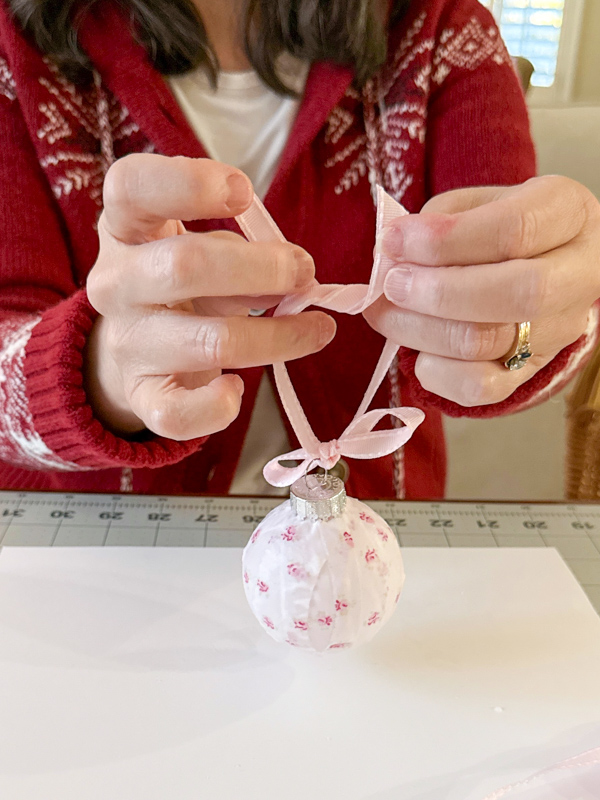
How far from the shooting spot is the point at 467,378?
35 cm

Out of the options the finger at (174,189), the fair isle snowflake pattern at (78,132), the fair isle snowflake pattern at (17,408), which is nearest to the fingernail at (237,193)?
the finger at (174,189)

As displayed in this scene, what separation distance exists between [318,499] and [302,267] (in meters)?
0.13

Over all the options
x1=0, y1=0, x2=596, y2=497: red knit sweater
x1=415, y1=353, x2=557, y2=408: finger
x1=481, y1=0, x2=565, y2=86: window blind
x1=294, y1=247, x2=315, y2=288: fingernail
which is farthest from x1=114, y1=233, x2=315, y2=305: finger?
x1=481, y1=0, x2=565, y2=86: window blind

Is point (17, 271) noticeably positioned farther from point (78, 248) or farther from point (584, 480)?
point (584, 480)

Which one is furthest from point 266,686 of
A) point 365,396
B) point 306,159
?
point 306,159

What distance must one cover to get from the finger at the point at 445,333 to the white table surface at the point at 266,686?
0.19m

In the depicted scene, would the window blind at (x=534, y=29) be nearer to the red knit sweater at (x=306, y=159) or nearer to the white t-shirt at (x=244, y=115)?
the red knit sweater at (x=306, y=159)

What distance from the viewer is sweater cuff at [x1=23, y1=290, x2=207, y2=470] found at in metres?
0.40

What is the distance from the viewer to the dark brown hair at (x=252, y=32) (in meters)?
0.53

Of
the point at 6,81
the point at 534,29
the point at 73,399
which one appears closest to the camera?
the point at 73,399

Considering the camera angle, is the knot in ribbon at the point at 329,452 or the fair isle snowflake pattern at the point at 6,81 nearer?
the knot in ribbon at the point at 329,452

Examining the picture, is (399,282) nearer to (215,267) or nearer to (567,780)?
(215,267)

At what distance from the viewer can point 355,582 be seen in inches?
13.4

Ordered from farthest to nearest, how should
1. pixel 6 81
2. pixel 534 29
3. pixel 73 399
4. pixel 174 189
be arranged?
pixel 534 29 < pixel 6 81 < pixel 73 399 < pixel 174 189
